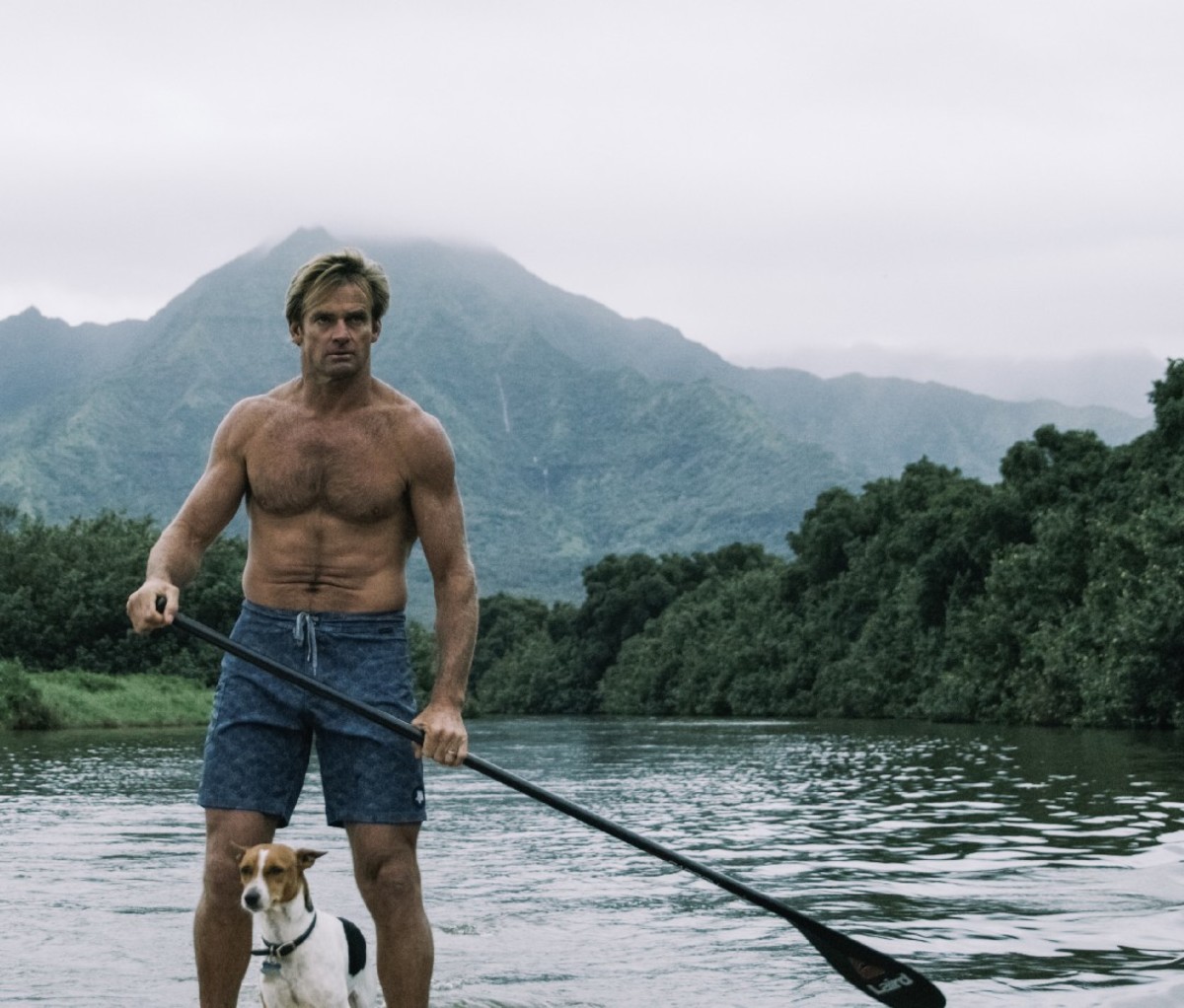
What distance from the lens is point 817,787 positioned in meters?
22.2

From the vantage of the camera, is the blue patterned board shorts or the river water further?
the river water

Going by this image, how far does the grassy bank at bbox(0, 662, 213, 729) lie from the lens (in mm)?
43719

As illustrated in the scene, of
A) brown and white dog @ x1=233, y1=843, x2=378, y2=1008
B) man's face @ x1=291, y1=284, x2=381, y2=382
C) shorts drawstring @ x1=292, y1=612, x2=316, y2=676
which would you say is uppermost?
man's face @ x1=291, y1=284, x2=381, y2=382

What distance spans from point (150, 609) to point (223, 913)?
1.04 metres

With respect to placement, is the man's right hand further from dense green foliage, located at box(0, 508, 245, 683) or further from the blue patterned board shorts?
dense green foliage, located at box(0, 508, 245, 683)

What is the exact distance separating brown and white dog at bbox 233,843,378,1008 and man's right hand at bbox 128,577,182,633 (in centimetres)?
77

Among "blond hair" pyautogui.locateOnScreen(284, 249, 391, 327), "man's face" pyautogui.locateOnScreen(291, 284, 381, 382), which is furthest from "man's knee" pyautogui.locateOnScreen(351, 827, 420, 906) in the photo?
"blond hair" pyautogui.locateOnScreen(284, 249, 391, 327)

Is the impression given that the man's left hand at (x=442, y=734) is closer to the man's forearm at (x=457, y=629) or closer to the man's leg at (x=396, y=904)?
the man's forearm at (x=457, y=629)

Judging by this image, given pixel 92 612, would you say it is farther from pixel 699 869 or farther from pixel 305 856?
pixel 305 856

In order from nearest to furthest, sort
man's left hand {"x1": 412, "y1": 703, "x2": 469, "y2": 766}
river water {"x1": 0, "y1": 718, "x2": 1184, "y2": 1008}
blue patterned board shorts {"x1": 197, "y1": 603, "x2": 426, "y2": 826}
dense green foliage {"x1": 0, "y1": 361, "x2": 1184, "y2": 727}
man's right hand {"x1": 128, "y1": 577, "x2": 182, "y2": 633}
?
man's right hand {"x1": 128, "y1": 577, "x2": 182, "y2": 633}, man's left hand {"x1": 412, "y1": 703, "x2": 469, "y2": 766}, blue patterned board shorts {"x1": 197, "y1": 603, "x2": 426, "y2": 826}, river water {"x1": 0, "y1": 718, "x2": 1184, "y2": 1008}, dense green foliage {"x1": 0, "y1": 361, "x2": 1184, "y2": 727}

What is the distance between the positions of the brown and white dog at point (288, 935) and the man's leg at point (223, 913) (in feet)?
0.16

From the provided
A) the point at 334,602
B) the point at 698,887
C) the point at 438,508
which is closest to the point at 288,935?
the point at 334,602

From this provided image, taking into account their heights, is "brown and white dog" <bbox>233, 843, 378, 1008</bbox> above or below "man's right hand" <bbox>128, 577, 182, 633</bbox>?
below

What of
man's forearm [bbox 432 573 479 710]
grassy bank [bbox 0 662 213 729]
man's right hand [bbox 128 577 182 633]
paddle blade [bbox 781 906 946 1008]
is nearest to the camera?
man's right hand [bbox 128 577 182 633]
